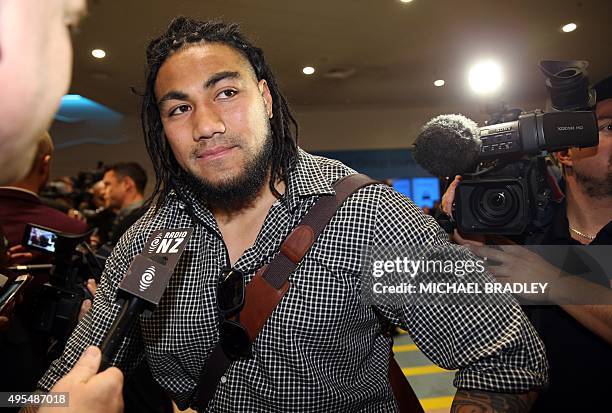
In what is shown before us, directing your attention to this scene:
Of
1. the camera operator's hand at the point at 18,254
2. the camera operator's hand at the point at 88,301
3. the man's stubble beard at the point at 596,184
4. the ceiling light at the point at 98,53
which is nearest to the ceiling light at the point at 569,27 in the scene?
the man's stubble beard at the point at 596,184

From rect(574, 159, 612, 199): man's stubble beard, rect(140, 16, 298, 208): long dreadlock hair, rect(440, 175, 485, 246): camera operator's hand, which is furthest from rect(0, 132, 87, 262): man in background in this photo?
rect(574, 159, 612, 199): man's stubble beard

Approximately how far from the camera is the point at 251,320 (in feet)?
3.75

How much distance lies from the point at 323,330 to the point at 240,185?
475 millimetres

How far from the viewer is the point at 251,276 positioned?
1.22 m

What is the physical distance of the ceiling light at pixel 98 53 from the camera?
573cm

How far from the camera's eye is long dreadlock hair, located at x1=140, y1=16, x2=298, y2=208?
1.41 meters

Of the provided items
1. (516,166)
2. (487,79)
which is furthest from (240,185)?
(487,79)

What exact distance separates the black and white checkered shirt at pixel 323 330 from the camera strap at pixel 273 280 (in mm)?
25

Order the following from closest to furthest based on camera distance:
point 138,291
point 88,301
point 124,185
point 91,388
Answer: point 91,388 → point 138,291 → point 88,301 → point 124,185

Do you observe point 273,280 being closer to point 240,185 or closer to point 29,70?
point 240,185

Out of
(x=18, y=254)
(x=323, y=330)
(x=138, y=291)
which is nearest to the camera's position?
(x=138, y=291)

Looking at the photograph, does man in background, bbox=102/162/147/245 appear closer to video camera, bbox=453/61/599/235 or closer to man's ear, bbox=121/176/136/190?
man's ear, bbox=121/176/136/190

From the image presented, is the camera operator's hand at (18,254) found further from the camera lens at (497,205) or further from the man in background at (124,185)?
the camera lens at (497,205)

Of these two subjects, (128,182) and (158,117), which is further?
(128,182)
